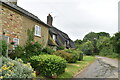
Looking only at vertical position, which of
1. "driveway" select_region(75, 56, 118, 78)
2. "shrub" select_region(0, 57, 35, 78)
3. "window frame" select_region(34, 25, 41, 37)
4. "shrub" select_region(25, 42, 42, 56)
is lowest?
"driveway" select_region(75, 56, 118, 78)

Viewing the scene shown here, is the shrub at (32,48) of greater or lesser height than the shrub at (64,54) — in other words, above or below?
above

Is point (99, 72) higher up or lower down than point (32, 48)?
lower down

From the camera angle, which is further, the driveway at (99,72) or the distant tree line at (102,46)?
the distant tree line at (102,46)

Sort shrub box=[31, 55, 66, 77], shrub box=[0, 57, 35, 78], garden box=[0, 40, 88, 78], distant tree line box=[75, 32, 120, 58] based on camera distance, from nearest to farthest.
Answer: shrub box=[0, 57, 35, 78] → garden box=[0, 40, 88, 78] → shrub box=[31, 55, 66, 77] → distant tree line box=[75, 32, 120, 58]

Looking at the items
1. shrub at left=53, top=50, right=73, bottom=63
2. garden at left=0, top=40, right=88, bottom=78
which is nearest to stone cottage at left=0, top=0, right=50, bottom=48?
garden at left=0, top=40, right=88, bottom=78

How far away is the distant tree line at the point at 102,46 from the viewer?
30547 mm

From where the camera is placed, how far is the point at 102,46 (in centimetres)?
4878

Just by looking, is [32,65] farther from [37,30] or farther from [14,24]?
[37,30]

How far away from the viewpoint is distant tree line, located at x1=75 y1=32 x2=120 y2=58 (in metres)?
30.5

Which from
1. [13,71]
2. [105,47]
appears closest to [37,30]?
[13,71]

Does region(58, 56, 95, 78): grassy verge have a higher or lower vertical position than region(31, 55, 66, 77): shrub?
lower

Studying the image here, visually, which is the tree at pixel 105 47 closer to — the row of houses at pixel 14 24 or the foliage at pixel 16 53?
the row of houses at pixel 14 24

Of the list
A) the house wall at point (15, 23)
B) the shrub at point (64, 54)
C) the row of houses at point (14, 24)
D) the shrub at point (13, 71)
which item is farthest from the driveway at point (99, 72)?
the house wall at point (15, 23)

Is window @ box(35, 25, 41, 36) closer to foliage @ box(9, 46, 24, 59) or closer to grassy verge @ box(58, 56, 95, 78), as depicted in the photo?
foliage @ box(9, 46, 24, 59)
